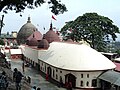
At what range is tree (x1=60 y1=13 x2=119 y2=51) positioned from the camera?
5984cm

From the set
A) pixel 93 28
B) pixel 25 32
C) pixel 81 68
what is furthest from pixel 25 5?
pixel 25 32

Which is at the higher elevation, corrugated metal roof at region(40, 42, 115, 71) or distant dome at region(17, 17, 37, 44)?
distant dome at region(17, 17, 37, 44)

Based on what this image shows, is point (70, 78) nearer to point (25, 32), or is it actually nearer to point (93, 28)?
point (93, 28)

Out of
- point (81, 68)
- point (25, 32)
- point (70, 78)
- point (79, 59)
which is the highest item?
point (25, 32)

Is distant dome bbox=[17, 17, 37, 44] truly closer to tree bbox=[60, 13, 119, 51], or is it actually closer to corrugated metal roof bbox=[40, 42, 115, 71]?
tree bbox=[60, 13, 119, 51]

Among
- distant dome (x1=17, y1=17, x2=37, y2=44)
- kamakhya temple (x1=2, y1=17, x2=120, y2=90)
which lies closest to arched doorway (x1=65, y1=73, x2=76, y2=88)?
kamakhya temple (x1=2, y1=17, x2=120, y2=90)

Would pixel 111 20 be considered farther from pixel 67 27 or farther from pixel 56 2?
pixel 56 2

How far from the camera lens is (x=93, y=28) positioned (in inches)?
2329

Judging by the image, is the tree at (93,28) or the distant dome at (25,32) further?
the distant dome at (25,32)

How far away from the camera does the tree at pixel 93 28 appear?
59.8 meters

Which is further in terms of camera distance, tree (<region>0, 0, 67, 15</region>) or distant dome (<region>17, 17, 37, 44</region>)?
distant dome (<region>17, 17, 37, 44</region>)

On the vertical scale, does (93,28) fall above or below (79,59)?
above

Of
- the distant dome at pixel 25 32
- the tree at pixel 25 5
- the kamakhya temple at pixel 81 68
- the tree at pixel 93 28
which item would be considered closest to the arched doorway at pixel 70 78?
the kamakhya temple at pixel 81 68

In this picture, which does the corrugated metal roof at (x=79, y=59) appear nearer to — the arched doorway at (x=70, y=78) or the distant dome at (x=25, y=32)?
the arched doorway at (x=70, y=78)
